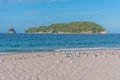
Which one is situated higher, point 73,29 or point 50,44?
point 73,29

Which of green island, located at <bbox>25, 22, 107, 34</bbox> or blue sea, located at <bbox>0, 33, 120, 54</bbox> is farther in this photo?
green island, located at <bbox>25, 22, 107, 34</bbox>

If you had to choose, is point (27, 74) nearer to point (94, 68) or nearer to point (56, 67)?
point (56, 67)

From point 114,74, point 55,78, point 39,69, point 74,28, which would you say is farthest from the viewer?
point 74,28

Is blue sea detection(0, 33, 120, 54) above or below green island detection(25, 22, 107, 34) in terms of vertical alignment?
below

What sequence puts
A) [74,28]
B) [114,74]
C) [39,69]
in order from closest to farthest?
[114,74] < [39,69] < [74,28]

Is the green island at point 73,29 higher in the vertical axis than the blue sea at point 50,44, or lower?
higher

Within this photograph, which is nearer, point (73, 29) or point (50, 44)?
point (50, 44)

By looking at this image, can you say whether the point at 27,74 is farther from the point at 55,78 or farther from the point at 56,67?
the point at 56,67

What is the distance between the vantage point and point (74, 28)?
17900cm

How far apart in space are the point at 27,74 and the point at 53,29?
6744 inches

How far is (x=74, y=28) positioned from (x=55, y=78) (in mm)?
168162

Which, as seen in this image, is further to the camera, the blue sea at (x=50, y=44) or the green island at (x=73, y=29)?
Answer: the green island at (x=73, y=29)

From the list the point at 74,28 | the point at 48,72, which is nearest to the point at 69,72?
the point at 48,72

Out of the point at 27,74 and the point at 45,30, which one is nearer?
the point at 27,74
